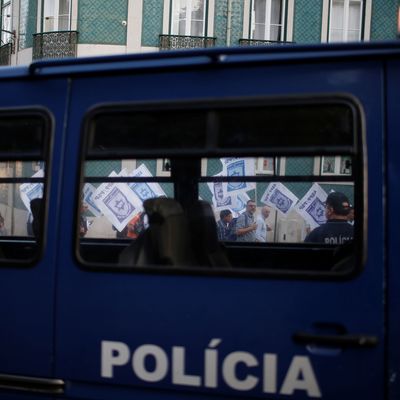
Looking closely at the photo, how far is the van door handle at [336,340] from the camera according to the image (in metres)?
2.48

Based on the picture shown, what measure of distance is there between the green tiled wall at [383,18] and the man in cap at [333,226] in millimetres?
15747

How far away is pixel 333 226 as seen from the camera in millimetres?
3977

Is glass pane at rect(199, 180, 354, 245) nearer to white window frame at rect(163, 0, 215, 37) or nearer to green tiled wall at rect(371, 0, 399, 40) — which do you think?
white window frame at rect(163, 0, 215, 37)

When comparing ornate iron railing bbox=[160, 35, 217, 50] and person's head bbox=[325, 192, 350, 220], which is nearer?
person's head bbox=[325, 192, 350, 220]

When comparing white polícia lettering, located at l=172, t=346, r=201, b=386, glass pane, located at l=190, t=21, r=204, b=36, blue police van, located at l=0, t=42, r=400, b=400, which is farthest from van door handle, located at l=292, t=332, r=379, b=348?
glass pane, located at l=190, t=21, r=204, b=36

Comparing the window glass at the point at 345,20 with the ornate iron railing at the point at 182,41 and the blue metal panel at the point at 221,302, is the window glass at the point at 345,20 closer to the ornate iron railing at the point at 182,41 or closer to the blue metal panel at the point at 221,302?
the ornate iron railing at the point at 182,41

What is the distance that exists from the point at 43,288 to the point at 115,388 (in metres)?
0.58

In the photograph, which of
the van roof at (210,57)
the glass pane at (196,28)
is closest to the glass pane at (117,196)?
the van roof at (210,57)

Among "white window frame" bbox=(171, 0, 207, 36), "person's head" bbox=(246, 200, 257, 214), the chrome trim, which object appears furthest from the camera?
"white window frame" bbox=(171, 0, 207, 36)

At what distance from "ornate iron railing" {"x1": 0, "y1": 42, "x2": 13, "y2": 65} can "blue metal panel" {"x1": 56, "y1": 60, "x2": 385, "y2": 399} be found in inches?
720

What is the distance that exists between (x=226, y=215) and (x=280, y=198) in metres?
0.41

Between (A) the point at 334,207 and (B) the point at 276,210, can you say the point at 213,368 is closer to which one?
(B) the point at 276,210

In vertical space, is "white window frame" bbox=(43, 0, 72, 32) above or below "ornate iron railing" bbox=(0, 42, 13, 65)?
above

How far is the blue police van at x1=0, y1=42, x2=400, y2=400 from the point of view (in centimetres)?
255
